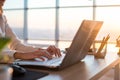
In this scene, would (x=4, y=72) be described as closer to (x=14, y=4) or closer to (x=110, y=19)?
(x=110, y=19)

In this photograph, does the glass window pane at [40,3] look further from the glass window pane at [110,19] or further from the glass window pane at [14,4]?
the glass window pane at [110,19]

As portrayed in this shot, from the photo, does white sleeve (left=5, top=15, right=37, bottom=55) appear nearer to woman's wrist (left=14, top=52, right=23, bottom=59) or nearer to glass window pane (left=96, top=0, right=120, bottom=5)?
woman's wrist (left=14, top=52, right=23, bottom=59)

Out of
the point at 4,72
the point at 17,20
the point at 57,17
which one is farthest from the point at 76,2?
the point at 4,72

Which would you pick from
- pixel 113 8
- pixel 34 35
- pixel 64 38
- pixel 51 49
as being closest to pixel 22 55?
pixel 51 49

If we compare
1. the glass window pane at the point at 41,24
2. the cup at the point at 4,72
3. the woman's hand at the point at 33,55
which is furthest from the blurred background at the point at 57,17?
the cup at the point at 4,72

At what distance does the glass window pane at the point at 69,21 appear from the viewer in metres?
6.38

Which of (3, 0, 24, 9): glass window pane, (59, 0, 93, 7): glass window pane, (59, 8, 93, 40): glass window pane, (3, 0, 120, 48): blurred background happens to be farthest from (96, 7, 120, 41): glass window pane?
(3, 0, 24, 9): glass window pane

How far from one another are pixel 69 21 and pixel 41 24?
3.24ft

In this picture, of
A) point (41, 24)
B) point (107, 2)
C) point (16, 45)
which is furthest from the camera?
point (41, 24)

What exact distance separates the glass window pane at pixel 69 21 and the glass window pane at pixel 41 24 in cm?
29

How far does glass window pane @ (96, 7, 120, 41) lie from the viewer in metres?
5.75

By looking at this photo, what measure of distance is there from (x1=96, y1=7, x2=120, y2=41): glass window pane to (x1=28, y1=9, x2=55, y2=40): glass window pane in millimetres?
1457

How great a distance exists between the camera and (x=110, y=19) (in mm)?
5961

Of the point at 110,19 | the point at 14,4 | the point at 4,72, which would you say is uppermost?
Result: the point at 14,4
